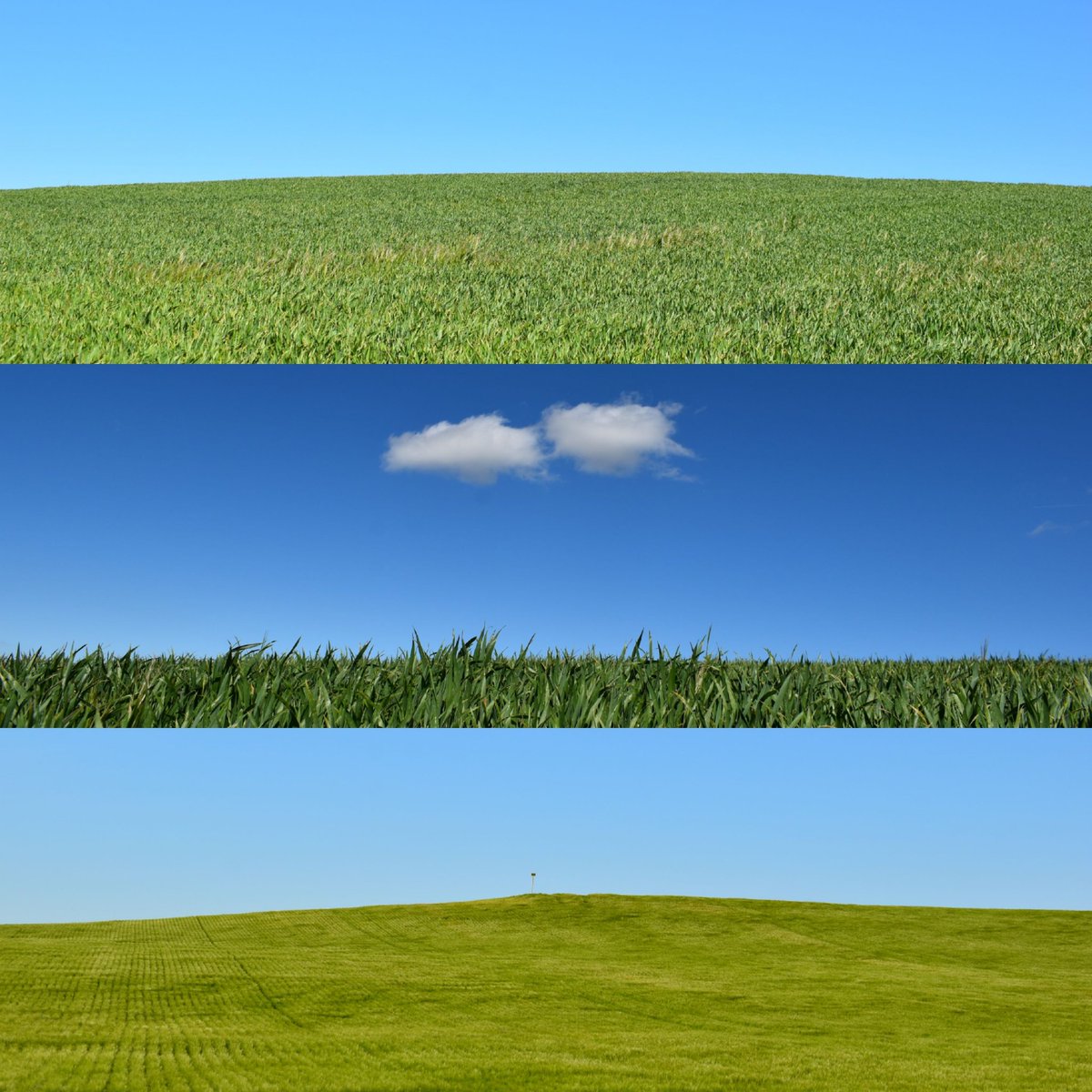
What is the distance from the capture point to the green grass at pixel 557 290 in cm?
791

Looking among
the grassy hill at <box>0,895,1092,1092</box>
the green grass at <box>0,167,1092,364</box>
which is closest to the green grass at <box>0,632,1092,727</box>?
the green grass at <box>0,167,1092,364</box>

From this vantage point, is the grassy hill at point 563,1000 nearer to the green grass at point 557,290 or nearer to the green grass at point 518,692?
the green grass at point 557,290

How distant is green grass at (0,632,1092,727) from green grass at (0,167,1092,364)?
3.10 meters

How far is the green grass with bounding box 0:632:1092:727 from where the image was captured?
177 inches

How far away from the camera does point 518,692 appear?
188 inches

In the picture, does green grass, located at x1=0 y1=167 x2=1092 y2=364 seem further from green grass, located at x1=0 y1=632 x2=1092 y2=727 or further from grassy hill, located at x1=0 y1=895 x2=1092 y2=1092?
grassy hill, located at x1=0 y1=895 x2=1092 y2=1092

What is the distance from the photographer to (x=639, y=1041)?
32375 mm

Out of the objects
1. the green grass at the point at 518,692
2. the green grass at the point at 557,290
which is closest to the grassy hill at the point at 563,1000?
the green grass at the point at 557,290

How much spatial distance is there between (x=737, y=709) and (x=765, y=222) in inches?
1320

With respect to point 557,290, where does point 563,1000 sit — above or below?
below

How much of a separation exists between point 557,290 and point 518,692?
8228 mm

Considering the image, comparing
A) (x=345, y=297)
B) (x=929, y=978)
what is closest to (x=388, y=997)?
(x=929, y=978)

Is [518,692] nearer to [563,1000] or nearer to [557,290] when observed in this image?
[557,290]

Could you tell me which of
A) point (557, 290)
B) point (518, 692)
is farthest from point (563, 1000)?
point (518, 692)
